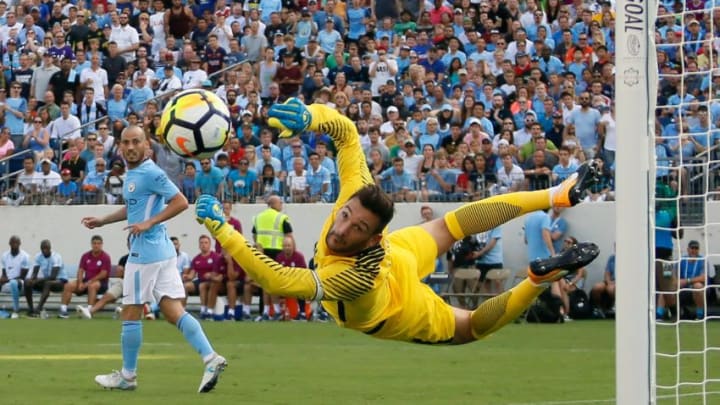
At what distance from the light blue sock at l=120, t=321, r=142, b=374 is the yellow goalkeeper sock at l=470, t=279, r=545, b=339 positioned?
3.59 metres

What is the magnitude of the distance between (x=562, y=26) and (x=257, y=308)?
7.86 m

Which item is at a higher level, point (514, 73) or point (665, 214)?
point (514, 73)

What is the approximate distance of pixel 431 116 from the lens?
2422 centimetres

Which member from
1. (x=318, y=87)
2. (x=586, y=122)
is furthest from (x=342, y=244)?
(x=318, y=87)

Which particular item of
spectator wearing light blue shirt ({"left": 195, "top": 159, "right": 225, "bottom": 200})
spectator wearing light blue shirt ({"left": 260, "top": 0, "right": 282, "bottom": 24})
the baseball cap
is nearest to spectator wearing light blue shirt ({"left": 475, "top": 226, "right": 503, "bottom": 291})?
the baseball cap

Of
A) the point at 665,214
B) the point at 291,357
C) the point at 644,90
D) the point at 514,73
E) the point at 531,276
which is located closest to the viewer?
the point at 644,90

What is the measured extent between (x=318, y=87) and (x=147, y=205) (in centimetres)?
1383

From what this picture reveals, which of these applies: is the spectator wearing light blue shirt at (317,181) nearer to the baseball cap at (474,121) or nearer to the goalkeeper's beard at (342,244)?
the baseball cap at (474,121)

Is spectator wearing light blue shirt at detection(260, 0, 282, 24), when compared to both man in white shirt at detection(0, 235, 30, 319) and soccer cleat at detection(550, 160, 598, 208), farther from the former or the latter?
soccer cleat at detection(550, 160, 598, 208)

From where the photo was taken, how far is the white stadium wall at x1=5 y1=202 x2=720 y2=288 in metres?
22.3

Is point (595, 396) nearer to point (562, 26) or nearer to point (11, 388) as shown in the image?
point (11, 388)

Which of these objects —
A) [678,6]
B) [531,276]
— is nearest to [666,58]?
[678,6]

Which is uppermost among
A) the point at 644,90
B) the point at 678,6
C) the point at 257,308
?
the point at 678,6

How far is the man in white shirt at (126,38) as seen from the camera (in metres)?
28.7
